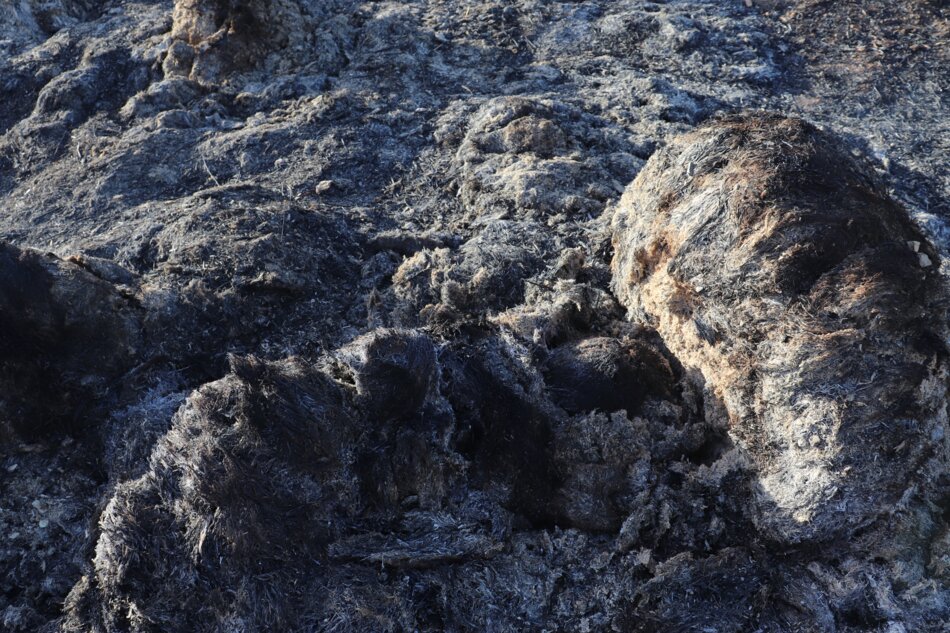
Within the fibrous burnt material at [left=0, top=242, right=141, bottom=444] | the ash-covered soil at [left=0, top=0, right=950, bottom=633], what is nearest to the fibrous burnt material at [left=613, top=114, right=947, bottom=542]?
the ash-covered soil at [left=0, top=0, right=950, bottom=633]

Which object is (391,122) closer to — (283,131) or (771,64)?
(283,131)

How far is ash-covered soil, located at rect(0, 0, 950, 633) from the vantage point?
3309 millimetres

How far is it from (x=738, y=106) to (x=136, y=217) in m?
5.06

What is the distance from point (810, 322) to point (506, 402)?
59.9 inches

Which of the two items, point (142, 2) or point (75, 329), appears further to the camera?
point (142, 2)

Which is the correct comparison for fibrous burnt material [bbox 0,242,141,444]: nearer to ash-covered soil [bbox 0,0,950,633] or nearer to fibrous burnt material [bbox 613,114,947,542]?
ash-covered soil [bbox 0,0,950,633]

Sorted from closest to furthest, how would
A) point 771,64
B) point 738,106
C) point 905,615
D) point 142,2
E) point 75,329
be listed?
point 905,615, point 75,329, point 738,106, point 771,64, point 142,2

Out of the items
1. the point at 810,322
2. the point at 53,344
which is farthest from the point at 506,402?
the point at 53,344

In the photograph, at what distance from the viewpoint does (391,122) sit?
6.52 meters

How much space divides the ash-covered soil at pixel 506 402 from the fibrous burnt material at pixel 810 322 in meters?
0.01

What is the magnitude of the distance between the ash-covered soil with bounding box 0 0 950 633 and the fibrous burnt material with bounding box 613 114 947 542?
1cm

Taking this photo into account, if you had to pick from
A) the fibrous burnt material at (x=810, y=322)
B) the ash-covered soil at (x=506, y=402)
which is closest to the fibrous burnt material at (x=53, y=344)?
the ash-covered soil at (x=506, y=402)

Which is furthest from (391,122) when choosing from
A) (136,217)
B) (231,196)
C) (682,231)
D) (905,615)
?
(905,615)

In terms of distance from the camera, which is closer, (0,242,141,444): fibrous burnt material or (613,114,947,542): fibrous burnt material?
(613,114,947,542): fibrous burnt material
